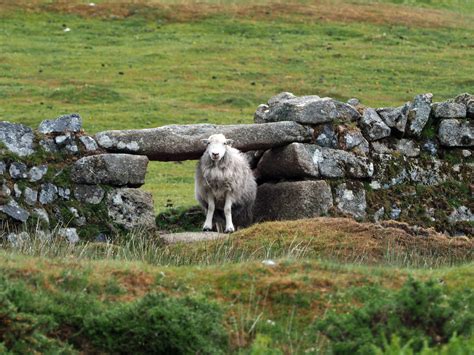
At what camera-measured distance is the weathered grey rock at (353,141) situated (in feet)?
70.4

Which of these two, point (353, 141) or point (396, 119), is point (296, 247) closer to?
point (353, 141)

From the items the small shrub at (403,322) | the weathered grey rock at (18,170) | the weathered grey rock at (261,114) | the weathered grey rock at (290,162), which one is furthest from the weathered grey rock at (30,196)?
the small shrub at (403,322)

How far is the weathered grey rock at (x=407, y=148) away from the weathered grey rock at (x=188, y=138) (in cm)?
186

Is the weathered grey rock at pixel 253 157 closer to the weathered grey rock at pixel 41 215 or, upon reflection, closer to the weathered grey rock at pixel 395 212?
the weathered grey rock at pixel 395 212

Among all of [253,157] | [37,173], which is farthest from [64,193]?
[253,157]

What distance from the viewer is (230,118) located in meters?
36.6

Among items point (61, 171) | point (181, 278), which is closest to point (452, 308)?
point (181, 278)

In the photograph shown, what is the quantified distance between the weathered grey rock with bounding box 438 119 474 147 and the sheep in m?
3.81

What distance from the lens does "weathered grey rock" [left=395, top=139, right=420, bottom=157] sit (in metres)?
22.0

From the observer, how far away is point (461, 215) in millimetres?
21922

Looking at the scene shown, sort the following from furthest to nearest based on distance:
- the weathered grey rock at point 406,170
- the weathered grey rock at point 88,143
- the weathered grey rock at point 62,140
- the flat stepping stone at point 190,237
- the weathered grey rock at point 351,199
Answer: the weathered grey rock at point 406,170 < the weathered grey rock at point 351,199 < the weathered grey rock at point 88,143 < the weathered grey rock at point 62,140 < the flat stepping stone at point 190,237

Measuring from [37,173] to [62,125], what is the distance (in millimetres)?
1045

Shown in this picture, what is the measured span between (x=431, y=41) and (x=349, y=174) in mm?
32228

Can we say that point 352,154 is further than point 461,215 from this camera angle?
No
